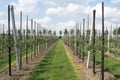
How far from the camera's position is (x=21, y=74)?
682 inches

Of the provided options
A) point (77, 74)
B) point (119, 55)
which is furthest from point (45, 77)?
point (119, 55)

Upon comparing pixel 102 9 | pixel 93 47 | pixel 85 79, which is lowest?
pixel 85 79

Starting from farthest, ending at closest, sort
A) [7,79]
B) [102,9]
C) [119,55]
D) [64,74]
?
[119,55]
[64,74]
[7,79]
[102,9]

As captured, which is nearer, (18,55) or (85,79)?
(85,79)

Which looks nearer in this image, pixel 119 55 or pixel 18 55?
pixel 18 55

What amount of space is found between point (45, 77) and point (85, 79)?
2.40 meters

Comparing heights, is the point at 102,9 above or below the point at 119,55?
above

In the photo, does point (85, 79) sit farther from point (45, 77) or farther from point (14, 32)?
point (14, 32)

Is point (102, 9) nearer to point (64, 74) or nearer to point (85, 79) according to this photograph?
point (85, 79)

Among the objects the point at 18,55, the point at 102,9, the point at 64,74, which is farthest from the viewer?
the point at 18,55

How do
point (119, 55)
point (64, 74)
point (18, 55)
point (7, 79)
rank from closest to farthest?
point (7, 79) → point (64, 74) → point (18, 55) → point (119, 55)

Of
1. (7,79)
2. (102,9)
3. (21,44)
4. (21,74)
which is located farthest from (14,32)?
(102,9)

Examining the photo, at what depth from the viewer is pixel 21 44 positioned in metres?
20.0

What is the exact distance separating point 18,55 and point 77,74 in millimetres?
4533
